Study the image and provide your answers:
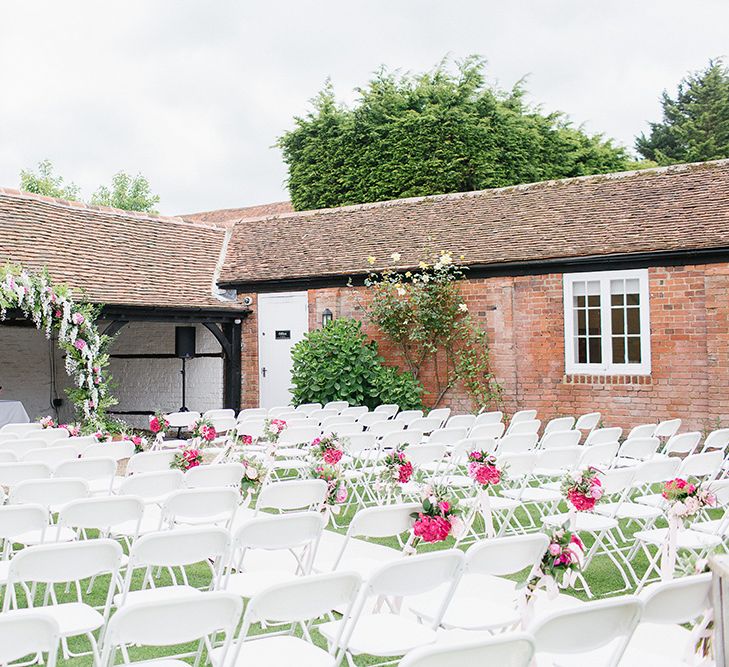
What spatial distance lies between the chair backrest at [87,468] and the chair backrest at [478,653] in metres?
4.00

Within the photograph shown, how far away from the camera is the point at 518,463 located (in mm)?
6016

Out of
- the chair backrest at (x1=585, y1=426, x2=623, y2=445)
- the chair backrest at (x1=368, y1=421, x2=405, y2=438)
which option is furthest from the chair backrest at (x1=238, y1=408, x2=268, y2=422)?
the chair backrest at (x1=585, y1=426, x2=623, y2=445)

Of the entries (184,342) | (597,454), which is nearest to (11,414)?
(184,342)

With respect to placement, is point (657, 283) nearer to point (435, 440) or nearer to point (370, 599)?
point (435, 440)

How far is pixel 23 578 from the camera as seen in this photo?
10.9 feet

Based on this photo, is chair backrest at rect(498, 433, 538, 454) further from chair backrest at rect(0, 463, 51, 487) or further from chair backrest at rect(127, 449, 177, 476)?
chair backrest at rect(0, 463, 51, 487)

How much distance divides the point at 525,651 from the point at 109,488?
177 inches

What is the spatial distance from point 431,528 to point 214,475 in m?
2.15

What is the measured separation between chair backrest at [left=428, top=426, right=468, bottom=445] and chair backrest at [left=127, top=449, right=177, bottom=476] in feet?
7.77

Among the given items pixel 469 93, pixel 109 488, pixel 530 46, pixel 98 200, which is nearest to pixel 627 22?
pixel 530 46

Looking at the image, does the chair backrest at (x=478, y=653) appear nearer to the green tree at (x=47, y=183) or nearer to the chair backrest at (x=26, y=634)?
the chair backrest at (x=26, y=634)

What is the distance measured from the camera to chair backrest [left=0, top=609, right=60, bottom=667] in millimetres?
2598

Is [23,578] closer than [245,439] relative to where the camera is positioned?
Yes

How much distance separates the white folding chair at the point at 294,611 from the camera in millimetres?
2918
